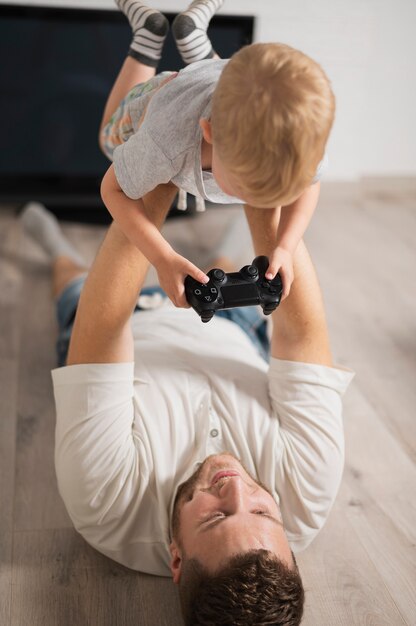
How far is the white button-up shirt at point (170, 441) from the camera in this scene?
4.50 ft

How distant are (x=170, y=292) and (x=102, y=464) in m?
0.36

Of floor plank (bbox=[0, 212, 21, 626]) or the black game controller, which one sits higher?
the black game controller

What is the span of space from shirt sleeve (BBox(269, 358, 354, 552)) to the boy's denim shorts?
1.24 ft

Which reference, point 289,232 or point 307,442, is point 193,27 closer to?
point 289,232

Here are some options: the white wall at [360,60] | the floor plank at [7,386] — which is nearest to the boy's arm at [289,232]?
the floor plank at [7,386]

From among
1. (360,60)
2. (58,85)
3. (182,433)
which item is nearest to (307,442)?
(182,433)

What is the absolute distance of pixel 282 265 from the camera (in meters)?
1.26

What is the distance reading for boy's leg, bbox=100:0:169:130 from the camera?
1.60 metres

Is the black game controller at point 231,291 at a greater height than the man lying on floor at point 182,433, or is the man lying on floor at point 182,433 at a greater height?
the black game controller at point 231,291

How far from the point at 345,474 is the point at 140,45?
40.5 inches

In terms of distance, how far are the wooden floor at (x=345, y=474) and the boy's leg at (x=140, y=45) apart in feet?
2.35

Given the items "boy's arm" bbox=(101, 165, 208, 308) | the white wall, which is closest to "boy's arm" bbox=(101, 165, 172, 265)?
"boy's arm" bbox=(101, 165, 208, 308)

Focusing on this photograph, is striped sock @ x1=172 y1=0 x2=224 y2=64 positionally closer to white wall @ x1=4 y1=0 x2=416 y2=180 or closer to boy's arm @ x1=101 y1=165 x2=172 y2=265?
boy's arm @ x1=101 y1=165 x2=172 y2=265

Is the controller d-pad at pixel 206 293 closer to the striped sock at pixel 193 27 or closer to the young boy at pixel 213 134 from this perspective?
the young boy at pixel 213 134
